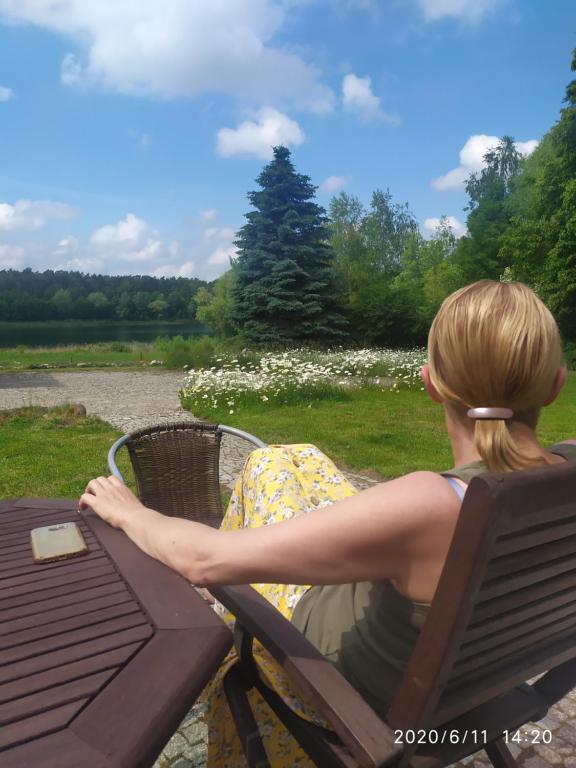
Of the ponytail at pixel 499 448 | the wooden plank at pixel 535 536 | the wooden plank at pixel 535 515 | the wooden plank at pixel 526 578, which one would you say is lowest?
the wooden plank at pixel 526 578

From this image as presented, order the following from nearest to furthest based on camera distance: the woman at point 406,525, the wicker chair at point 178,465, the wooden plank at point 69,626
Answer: the woman at point 406,525 → the wooden plank at point 69,626 → the wicker chair at point 178,465

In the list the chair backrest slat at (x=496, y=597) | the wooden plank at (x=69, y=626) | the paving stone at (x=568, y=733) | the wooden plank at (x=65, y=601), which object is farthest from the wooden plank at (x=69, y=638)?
the paving stone at (x=568, y=733)

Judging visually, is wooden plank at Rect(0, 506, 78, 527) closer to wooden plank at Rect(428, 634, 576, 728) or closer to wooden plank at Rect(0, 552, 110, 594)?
wooden plank at Rect(0, 552, 110, 594)

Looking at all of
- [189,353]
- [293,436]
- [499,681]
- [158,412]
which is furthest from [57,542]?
Result: [189,353]

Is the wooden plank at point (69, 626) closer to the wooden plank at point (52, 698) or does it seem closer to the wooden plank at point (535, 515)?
the wooden plank at point (52, 698)

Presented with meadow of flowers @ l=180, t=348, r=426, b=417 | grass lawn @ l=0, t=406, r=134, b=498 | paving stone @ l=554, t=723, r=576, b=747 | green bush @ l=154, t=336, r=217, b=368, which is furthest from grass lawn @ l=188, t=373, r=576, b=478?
green bush @ l=154, t=336, r=217, b=368

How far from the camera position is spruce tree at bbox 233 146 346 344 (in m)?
21.3

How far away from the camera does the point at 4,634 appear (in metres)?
1.24

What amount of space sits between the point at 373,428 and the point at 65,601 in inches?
281

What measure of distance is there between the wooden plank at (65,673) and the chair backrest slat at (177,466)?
1.93 m

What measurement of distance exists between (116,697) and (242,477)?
3.63ft

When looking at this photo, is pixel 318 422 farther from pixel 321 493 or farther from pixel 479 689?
pixel 479 689

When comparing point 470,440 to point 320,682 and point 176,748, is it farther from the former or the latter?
point 176,748

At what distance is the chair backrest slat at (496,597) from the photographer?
0.95 meters
